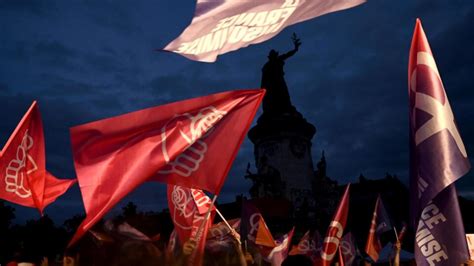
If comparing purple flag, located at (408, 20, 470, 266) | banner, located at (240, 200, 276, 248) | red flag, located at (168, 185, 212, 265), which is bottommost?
banner, located at (240, 200, 276, 248)

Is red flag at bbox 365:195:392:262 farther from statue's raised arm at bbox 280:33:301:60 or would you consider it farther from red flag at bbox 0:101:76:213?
statue's raised arm at bbox 280:33:301:60

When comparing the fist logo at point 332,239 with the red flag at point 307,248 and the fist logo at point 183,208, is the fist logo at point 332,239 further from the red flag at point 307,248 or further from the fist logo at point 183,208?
the red flag at point 307,248

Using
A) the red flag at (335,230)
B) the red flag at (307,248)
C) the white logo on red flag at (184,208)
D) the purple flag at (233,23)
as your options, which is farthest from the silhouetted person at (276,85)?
the purple flag at (233,23)

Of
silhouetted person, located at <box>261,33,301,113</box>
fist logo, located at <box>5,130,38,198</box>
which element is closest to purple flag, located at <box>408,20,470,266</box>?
fist logo, located at <box>5,130,38,198</box>

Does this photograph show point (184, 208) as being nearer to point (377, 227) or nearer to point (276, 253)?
point (276, 253)

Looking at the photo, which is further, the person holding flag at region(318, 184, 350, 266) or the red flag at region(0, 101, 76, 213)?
the person holding flag at region(318, 184, 350, 266)

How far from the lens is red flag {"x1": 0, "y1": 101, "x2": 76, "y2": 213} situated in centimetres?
860

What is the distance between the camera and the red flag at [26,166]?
8602 millimetres

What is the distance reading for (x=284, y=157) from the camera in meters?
39.0

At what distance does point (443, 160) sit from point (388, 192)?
52.1 m

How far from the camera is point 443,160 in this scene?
4688mm

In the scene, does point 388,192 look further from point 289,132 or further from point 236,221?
point 236,221

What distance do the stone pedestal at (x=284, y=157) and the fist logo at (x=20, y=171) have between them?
98.7 feet

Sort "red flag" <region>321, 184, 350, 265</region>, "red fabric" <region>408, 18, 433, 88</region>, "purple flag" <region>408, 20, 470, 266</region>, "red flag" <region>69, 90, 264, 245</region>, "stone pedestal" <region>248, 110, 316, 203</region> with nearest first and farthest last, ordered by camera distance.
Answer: "purple flag" <region>408, 20, 470, 266</region>
"red flag" <region>69, 90, 264, 245</region>
"red fabric" <region>408, 18, 433, 88</region>
"red flag" <region>321, 184, 350, 265</region>
"stone pedestal" <region>248, 110, 316, 203</region>
